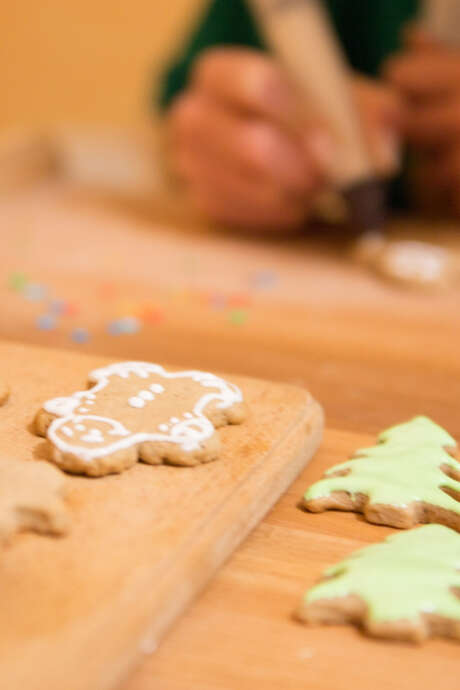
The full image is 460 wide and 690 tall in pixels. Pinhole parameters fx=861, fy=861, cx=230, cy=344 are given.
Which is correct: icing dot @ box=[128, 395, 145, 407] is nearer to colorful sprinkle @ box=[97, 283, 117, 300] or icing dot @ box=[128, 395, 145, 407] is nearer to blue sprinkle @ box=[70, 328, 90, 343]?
blue sprinkle @ box=[70, 328, 90, 343]

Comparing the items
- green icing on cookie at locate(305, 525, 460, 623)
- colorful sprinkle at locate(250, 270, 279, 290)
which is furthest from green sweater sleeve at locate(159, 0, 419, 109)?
green icing on cookie at locate(305, 525, 460, 623)

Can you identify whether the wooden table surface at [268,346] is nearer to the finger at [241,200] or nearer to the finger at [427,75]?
the finger at [241,200]

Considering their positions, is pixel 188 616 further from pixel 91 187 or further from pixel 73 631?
pixel 91 187

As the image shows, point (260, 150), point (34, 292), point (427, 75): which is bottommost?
point (34, 292)

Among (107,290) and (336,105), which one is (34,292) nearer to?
(107,290)

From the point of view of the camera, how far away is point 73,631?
337 mm

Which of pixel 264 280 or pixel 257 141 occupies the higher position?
pixel 257 141

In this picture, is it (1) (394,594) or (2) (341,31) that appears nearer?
(1) (394,594)

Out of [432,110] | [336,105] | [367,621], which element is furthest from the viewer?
[432,110]

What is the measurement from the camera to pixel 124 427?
0.48 m

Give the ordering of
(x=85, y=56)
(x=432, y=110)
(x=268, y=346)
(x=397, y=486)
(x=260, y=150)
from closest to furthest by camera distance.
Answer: (x=397, y=486)
(x=268, y=346)
(x=260, y=150)
(x=432, y=110)
(x=85, y=56)

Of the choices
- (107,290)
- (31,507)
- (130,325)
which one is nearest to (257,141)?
(107,290)

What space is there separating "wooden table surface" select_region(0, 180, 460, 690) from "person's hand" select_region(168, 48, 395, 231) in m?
0.07

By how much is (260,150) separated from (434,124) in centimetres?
30
